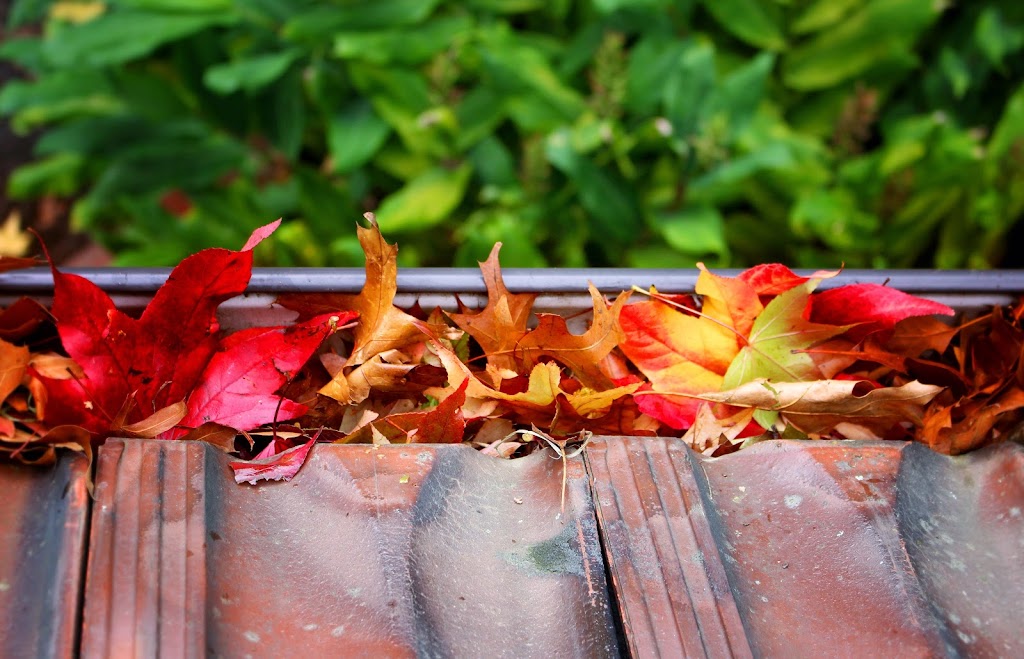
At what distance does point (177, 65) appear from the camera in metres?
2.18

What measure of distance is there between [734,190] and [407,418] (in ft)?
4.83

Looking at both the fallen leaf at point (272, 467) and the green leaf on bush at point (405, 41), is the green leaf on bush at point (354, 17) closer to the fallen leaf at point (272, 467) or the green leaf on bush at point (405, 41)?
the green leaf on bush at point (405, 41)

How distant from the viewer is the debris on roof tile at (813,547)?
2.17 feet

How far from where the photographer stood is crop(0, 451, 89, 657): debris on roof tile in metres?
0.59

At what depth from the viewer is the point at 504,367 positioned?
0.85 m

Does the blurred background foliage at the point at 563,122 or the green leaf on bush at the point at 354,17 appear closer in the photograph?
the blurred background foliage at the point at 563,122

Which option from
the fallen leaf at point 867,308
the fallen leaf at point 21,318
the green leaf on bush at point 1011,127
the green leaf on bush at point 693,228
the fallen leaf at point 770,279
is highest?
the green leaf on bush at point 1011,127

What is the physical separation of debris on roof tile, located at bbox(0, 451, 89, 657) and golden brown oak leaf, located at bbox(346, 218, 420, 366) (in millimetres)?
283

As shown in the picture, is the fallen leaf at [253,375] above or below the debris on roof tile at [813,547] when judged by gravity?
above

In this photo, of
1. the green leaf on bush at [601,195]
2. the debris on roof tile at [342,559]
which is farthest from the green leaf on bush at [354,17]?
the debris on roof tile at [342,559]

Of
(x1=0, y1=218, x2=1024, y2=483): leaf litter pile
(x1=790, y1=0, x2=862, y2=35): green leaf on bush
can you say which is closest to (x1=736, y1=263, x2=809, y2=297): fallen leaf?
(x1=0, y1=218, x2=1024, y2=483): leaf litter pile

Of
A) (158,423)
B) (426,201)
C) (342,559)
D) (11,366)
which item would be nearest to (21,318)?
(11,366)

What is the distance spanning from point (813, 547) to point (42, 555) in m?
0.68

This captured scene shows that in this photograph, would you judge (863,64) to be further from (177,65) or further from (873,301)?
(177,65)
